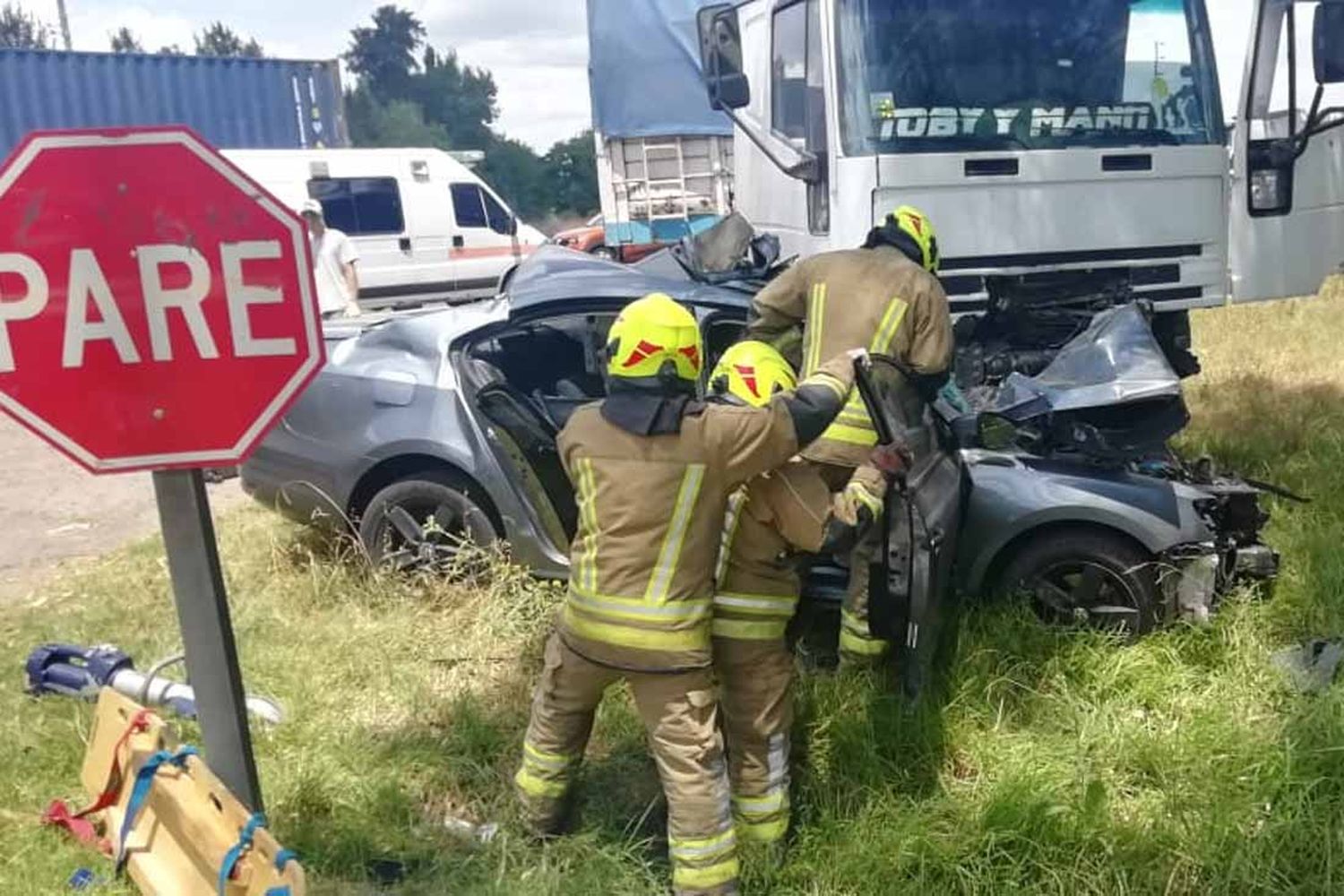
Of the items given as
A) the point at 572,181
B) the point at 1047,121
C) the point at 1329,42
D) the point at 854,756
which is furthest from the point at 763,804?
the point at 572,181

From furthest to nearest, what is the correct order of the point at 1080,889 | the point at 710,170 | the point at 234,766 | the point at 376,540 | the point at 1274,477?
the point at 710,170 → the point at 1274,477 → the point at 376,540 → the point at 1080,889 → the point at 234,766

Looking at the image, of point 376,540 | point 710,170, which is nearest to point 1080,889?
point 376,540

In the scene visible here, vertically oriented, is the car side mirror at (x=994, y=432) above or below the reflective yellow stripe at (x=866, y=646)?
above

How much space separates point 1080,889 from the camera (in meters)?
2.81

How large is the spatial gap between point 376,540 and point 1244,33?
457 cm

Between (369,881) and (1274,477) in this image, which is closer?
(369,881)

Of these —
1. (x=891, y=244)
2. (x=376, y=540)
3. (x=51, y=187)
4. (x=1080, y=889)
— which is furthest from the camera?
(x=376, y=540)

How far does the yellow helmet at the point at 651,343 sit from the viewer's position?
9.04 feet

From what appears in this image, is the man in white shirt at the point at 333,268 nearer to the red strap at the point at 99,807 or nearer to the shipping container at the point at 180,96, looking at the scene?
the red strap at the point at 99,807

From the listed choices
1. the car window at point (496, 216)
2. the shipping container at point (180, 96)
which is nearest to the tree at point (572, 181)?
the shipping container at point (180, 96)

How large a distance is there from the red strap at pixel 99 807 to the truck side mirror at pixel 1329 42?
5239 mm

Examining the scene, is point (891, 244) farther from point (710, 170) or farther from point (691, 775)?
point (710, 170)

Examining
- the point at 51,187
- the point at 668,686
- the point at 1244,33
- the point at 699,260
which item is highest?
the point at 1244,33

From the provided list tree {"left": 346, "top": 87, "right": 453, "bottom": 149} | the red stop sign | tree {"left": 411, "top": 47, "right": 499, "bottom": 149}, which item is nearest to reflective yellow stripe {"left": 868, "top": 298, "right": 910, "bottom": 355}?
the red stop sign
